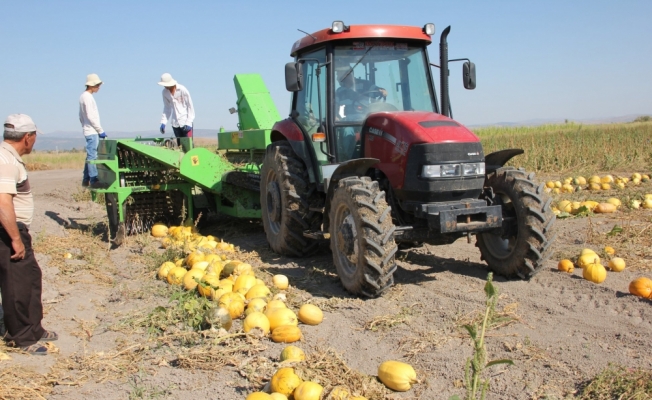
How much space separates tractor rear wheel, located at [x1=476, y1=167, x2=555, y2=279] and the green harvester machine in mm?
3555

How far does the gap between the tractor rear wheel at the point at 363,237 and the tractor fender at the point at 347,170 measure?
163mm

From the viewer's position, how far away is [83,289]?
6.05 m

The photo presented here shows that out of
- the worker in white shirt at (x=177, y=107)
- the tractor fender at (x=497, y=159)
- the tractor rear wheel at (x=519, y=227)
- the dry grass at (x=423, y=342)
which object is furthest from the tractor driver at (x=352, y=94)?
the worker in white shirt at (x=177, y=107)

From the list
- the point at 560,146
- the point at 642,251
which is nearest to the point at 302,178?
the point at 642,251

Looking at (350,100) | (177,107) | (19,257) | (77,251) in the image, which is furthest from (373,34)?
(177,107)

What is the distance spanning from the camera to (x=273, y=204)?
24.4ft

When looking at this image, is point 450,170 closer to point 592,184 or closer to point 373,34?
point 373,34

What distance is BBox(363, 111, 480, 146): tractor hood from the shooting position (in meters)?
5.38

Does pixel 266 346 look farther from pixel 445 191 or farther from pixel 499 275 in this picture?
pixel 499 275

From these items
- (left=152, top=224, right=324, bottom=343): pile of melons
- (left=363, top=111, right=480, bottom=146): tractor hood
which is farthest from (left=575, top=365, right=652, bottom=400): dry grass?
(left=363, top=111, right=480, bottom=146): tractor hood

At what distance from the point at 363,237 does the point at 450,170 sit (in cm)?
106

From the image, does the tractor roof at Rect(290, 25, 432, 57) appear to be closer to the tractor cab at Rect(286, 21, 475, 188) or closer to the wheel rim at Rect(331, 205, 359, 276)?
the tractor cab at Rect(286, 21, 475, 188)

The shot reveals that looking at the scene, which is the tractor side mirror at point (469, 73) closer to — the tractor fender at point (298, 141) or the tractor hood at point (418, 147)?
the tractor hood at point (418, 147)

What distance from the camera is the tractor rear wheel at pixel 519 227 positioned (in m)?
5.47
